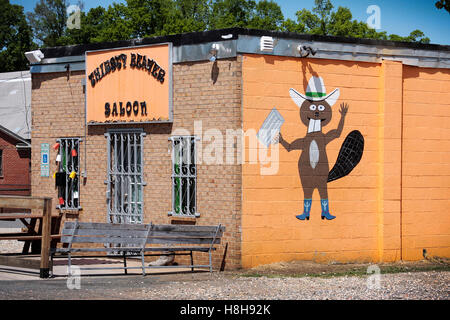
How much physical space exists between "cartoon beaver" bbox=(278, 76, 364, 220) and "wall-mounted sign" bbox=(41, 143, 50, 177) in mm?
5721

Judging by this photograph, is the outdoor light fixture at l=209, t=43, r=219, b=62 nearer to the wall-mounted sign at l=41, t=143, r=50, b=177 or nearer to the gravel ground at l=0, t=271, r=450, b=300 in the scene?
the gravel ground at l=0, t=271, r=450, b=300

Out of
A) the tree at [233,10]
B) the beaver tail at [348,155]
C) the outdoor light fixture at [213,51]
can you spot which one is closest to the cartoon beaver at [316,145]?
the beaver tail at [348,155]

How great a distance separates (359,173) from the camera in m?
13.8

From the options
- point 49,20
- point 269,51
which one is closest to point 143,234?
point 269,51

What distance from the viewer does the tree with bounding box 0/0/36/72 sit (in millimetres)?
56219

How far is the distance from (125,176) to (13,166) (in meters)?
25.4

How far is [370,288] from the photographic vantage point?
10.2 m

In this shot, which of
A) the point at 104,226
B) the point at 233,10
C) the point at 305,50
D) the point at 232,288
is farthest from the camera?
the point at 233,10

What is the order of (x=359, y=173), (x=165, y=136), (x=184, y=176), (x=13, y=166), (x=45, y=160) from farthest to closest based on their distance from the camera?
1. (x=13, y=166)
2. (x=45, y=160)
3. (x=359, y=173)
4. (x=165, y=136)
5. (x=184, y=176)

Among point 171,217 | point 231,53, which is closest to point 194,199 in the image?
point 171,217

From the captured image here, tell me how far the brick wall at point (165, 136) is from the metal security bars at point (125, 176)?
6.4 inches

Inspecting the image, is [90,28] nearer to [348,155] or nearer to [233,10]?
[233,10]

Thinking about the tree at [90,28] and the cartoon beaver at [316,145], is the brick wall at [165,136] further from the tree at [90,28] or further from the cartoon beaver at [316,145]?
the tree at [90,28]

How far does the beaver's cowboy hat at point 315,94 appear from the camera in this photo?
13.3 metres
